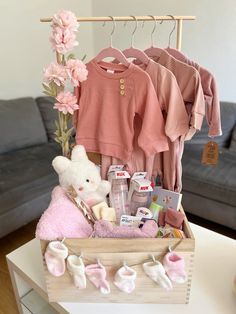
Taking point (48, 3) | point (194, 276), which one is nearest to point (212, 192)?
point (194, 276)

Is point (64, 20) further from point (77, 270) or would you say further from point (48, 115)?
point (48, 115)

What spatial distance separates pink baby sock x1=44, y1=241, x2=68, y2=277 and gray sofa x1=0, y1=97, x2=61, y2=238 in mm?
907

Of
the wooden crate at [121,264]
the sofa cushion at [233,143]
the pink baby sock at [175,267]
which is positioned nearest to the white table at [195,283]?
the wooden crate at [121,264]

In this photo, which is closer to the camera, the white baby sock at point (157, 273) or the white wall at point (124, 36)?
the white baby sock at point (157, 273)

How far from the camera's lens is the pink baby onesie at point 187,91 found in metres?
0.94

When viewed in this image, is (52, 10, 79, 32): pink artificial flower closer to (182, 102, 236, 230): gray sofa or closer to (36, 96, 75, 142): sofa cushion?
(182, 102, 236, 230): gray sofa

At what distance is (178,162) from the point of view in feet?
3.53

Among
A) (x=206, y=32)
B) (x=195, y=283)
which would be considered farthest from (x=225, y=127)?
(x=195, y=283)

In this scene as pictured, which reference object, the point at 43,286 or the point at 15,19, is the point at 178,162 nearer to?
the point at 43,286

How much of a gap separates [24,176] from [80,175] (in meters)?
0.92

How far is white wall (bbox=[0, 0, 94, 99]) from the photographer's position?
7.47ft

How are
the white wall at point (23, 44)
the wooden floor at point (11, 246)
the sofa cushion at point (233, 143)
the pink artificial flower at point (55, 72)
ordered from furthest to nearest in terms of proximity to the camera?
the white wall at point (23, 44) → the sofa cushion at point (233, 143) → the wooden floor at point (11, 246) → the pink artificial flower at point (55, 72)

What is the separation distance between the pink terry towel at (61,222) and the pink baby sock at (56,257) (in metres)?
0.03

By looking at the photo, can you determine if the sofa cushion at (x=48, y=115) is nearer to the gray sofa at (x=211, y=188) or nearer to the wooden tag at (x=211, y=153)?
the gray sofa at (x=211, y=188)
